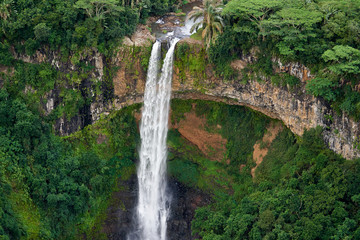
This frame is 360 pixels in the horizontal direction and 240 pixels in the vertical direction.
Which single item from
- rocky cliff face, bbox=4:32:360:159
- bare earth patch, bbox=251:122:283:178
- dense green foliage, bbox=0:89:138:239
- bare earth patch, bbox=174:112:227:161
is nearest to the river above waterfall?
rocky cliff face, bbox=4:32:360:159

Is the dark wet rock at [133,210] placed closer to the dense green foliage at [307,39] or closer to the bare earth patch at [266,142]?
the bare earth patch at [266,142]

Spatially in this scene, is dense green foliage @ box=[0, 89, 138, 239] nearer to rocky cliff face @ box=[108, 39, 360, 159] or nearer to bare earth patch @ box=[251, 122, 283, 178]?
rocky cliff face @ box=[108, 39, 360, 159]

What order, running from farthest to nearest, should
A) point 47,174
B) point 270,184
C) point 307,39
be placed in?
1. point 270,184
2. point 47,174
3. point 307,39

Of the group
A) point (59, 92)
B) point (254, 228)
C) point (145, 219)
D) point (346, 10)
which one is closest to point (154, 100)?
point (59, 92)

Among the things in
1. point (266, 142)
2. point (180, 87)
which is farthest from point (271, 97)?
point (180, 87)

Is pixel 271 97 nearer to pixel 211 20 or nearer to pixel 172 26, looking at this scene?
pixel 211 20

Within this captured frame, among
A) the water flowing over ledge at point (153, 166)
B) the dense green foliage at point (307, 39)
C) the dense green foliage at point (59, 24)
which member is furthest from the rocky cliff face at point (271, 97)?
the dense green foliage at point (59, 24)


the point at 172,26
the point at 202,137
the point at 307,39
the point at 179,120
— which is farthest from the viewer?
the point at 172,26
